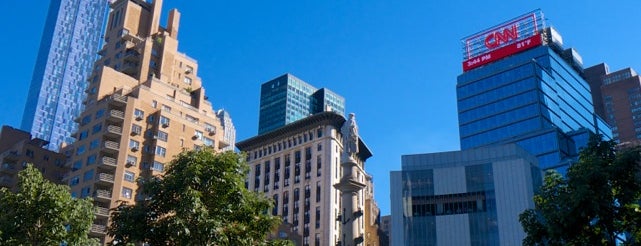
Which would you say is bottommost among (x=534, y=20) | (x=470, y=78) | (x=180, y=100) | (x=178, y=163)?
(x=178, y=163)

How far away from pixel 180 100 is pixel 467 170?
4328cm

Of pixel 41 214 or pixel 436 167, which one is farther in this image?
pixel 436 167

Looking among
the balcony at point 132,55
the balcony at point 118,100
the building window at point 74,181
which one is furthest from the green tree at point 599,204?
the balcony at point 132,55

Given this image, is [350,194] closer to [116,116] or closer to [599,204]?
[599,204]

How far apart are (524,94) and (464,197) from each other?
176ft

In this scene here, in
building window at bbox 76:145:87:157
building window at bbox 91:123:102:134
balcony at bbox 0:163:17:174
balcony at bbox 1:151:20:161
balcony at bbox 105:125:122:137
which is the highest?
building window at bbox 91:123:102:134

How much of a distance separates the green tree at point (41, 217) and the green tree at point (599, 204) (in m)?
20.0

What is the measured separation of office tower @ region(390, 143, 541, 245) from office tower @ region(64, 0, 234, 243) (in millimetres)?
29504

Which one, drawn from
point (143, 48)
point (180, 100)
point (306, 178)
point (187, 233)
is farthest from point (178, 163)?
point (306, 178)

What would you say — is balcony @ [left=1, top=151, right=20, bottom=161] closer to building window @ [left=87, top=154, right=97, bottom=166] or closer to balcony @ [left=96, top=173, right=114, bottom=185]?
building window @ [left=87, top=154, right=97, bottom=166]

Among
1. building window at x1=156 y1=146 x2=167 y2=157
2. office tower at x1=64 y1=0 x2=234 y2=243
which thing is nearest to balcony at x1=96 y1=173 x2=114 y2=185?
office tower at x1=64 y1=0 x2=234 y2=243

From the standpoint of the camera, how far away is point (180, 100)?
89.2 metres

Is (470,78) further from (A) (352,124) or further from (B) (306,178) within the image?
(A) (352,124)

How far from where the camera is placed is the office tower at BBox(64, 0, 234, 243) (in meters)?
77.2
